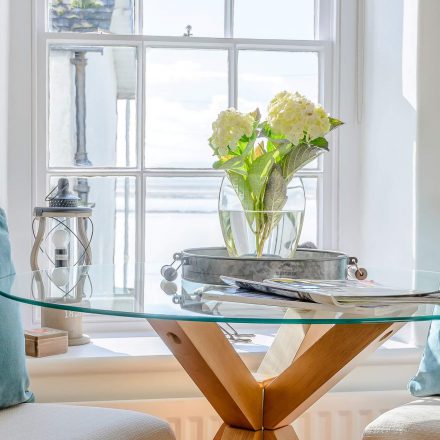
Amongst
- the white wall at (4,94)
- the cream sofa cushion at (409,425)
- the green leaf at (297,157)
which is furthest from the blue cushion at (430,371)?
the white wall at (4,94)

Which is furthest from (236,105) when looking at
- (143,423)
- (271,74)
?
(143,423)

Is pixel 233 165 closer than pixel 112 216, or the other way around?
pixel 233 165

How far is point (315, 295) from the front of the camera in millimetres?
1475

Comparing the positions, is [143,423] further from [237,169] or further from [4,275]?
[237,169]

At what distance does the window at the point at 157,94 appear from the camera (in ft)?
9.34

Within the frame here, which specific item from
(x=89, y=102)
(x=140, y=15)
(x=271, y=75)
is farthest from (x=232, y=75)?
(x=89, y=102)

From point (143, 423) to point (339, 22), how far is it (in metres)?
1.61

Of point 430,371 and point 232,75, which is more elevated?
point 232,75

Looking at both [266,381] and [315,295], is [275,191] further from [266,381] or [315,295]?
[315,295]

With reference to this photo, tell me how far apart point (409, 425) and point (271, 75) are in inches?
56.1

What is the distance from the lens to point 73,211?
249 centimetres

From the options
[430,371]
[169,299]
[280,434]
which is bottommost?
[280,434]

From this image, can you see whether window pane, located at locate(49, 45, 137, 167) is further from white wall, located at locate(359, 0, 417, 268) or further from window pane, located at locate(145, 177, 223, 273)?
white wall, located at locate(359, 0, 417, 268)

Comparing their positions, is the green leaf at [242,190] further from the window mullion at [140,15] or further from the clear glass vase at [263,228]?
the window mullion at [140,15]
